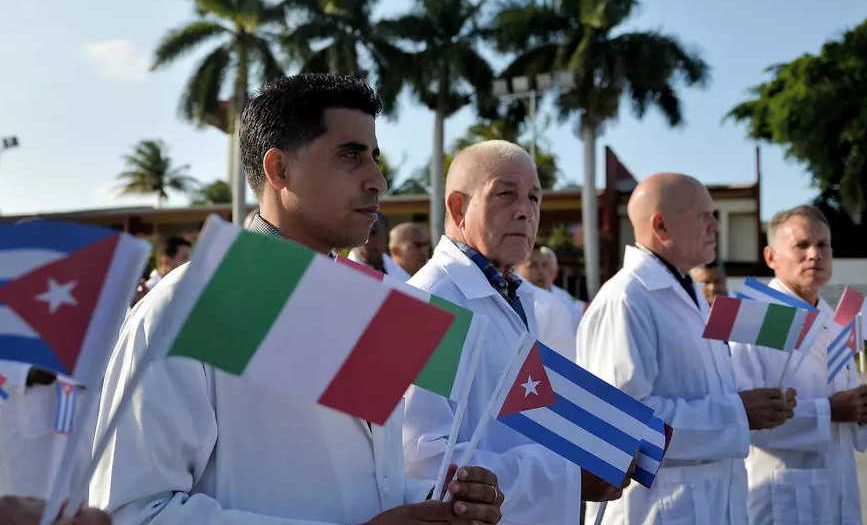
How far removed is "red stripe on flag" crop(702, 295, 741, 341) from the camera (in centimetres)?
324

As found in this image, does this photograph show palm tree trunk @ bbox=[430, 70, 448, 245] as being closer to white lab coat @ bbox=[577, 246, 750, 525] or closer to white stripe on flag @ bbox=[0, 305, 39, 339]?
white lab coat @ bbox=[577, 246, 750, 525]

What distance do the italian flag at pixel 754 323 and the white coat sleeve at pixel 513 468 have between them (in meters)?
1.08

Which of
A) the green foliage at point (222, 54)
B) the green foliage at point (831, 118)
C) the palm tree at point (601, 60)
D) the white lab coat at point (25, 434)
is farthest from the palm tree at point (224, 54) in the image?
the white lab coat at point (25, 434)

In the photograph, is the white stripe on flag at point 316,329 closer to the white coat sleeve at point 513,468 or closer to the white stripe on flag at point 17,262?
the white stripe on flag at point 17,262

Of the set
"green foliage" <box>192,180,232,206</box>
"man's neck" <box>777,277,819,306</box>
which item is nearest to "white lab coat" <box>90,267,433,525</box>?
"man's neck" <box>777,277,819,306</box>

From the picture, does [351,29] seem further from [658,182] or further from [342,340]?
[342,340]

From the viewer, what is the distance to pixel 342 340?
1321 millimetres

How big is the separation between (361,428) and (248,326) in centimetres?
60

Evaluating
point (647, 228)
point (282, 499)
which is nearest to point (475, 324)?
point (282, 499)

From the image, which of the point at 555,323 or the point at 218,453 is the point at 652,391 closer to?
the point at 218,453

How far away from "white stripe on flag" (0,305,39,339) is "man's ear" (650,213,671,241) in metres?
2.82

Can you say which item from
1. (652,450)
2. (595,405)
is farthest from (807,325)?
(595,405)

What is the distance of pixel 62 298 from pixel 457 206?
1.98 m

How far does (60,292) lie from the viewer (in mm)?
1146
